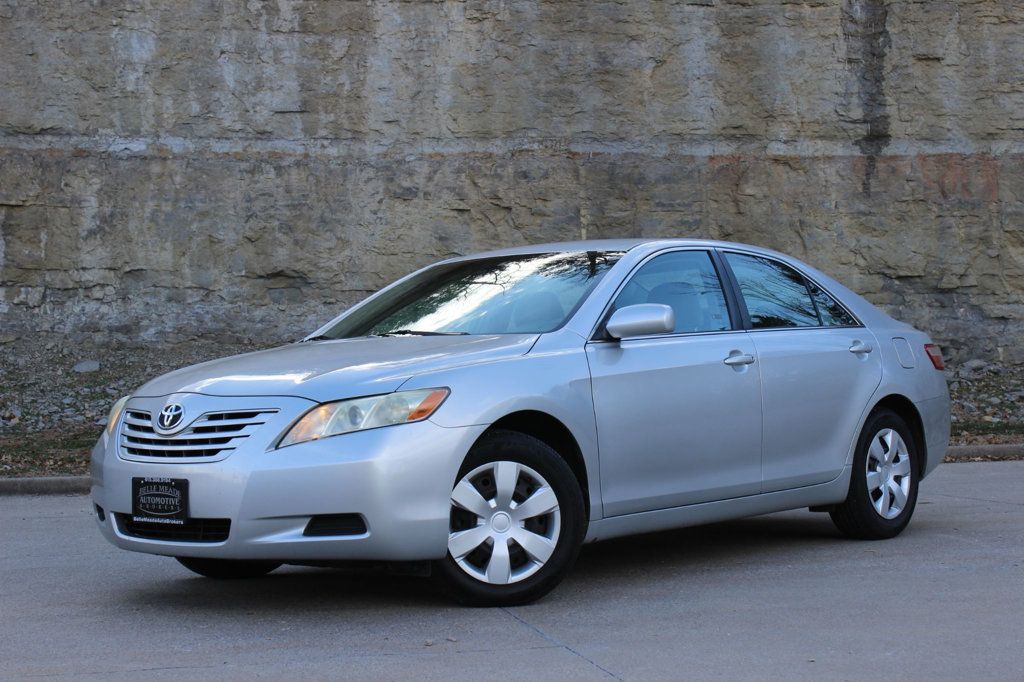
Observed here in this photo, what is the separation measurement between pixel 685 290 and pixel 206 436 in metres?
2.61

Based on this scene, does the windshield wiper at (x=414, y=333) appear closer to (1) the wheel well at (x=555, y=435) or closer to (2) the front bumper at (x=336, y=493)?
(1) the wheel well at (x=555, y=435)

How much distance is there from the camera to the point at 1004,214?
59.7 ft

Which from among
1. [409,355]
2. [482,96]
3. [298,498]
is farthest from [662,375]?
[482,96]

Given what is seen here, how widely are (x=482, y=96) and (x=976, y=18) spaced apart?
22.8 feet

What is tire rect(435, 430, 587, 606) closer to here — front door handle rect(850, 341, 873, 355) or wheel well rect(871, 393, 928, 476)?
front door handle rect(850, 341, 873, 355)

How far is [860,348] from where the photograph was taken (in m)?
7.50

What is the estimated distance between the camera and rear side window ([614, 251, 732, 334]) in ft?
21.9

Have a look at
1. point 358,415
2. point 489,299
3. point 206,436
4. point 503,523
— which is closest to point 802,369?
point 489,299

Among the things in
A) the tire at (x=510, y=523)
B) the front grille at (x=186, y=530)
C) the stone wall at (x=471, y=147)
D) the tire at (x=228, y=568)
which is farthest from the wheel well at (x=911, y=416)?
the stone wall at (x=471, y=147)

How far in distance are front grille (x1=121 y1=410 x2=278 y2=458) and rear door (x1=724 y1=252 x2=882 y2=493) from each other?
8.84 ft

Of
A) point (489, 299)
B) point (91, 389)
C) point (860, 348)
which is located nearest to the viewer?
point (489, 299)

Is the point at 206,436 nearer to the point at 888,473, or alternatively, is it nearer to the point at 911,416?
the point at 888,473

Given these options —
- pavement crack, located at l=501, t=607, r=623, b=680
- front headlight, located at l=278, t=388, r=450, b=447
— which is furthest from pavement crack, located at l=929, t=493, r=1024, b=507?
front headlight, located at l=278, t=388, r=450, b=447

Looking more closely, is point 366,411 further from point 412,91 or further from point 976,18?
point 976,18
